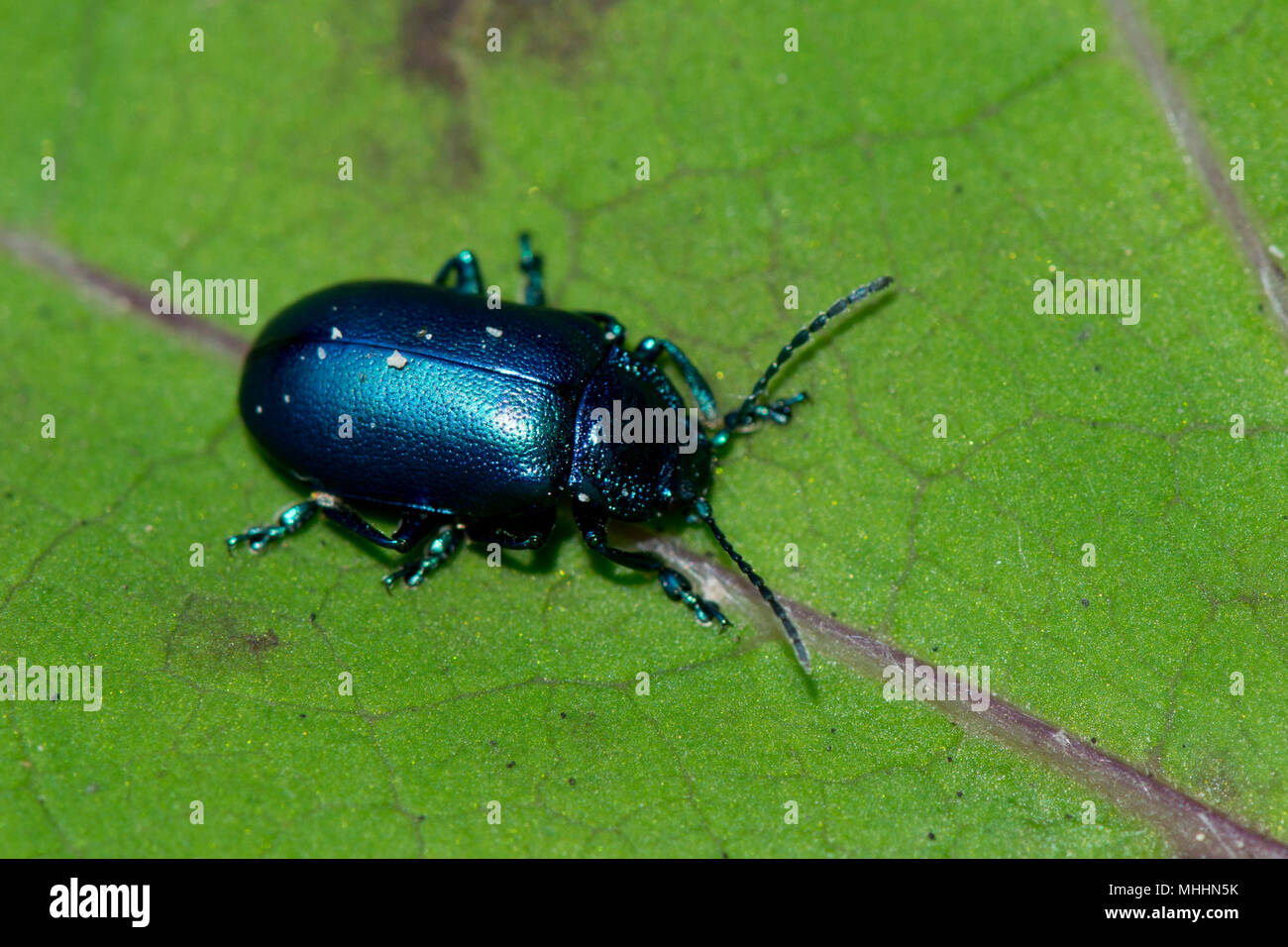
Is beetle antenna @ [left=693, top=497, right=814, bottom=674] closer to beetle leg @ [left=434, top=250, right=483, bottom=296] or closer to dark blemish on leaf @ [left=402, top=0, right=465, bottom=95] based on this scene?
beetle leg @ [left=434, top=250, right=483, bottom=296]

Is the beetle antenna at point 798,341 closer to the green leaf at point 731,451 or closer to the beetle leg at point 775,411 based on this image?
the beetle leg at point 775,411

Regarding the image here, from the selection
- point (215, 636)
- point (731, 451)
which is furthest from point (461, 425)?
point (215, 636)

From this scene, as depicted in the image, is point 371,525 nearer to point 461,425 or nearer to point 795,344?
point 461,425

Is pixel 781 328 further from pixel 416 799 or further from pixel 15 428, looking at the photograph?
pixel 15 428

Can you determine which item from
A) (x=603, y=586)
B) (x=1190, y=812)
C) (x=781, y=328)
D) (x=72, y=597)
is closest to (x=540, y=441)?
(x=603, y=586)

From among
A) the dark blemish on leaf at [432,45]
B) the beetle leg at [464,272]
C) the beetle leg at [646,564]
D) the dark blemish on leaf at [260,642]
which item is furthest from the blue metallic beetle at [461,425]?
the dark blemish on leaf at [432,45]

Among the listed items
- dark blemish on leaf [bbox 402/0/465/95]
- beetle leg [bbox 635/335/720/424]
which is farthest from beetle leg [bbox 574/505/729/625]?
dark blemish on leaf [bbox 402/0/465/95]

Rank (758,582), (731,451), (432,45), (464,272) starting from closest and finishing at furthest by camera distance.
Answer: (758,582)
(731,451)
(464,272)
(432,45)
